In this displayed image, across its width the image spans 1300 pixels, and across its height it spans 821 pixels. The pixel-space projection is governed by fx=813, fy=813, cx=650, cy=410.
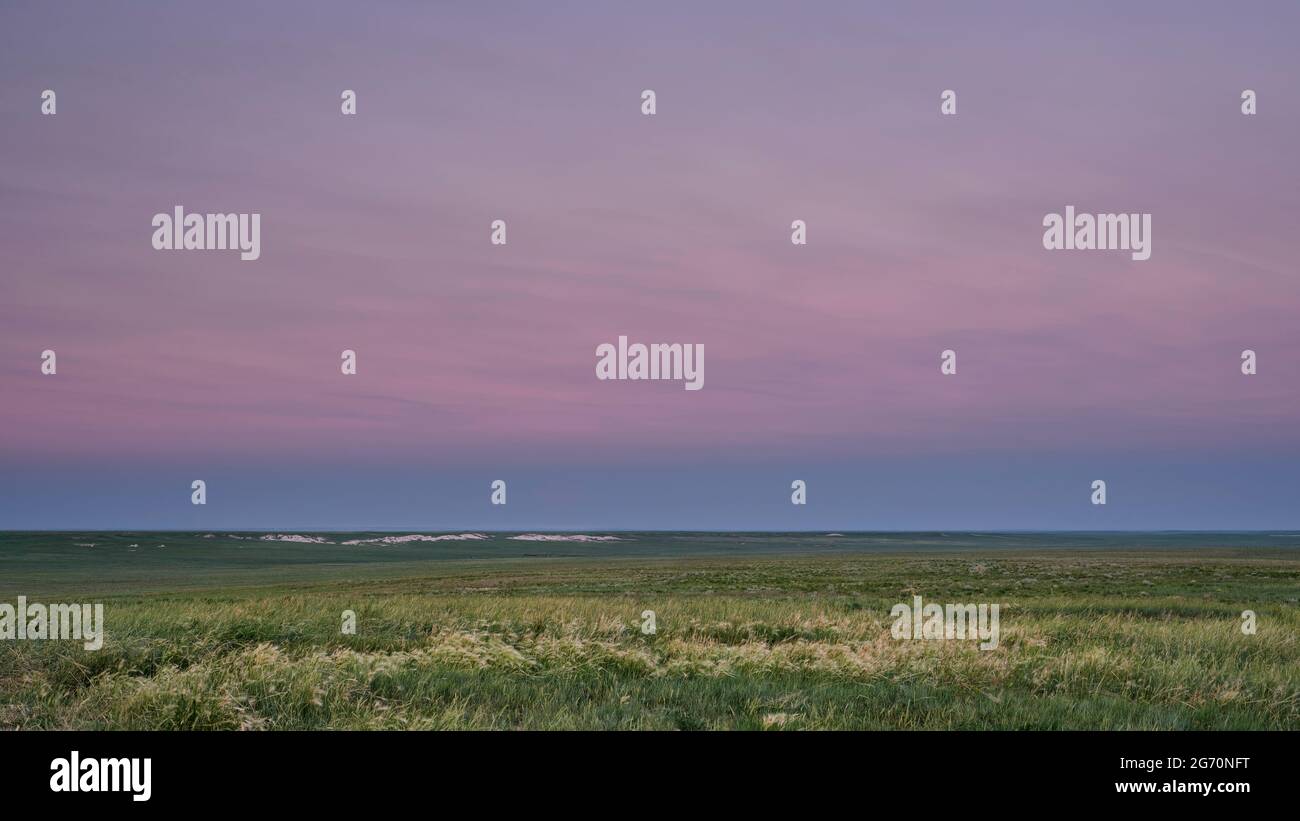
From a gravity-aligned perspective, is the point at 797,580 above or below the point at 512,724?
below

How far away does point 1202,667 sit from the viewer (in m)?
12.6

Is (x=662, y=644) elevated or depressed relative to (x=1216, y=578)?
elevated

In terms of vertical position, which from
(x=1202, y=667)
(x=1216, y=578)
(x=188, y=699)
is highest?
(x=188, y=699)
